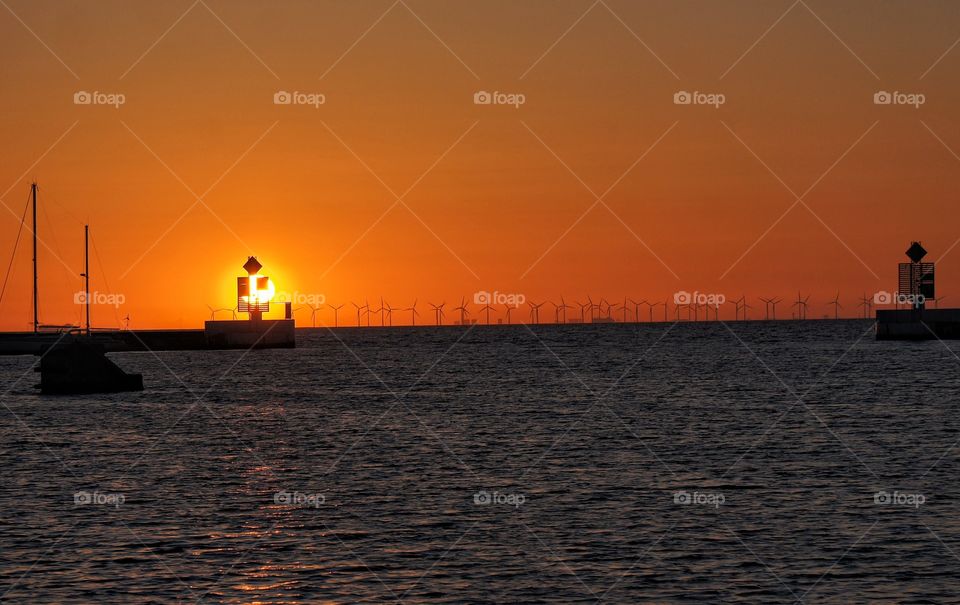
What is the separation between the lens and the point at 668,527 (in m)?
33.2

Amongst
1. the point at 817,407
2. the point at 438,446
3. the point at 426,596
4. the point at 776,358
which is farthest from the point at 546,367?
the point at 426,596

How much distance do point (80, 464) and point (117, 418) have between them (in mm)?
24648

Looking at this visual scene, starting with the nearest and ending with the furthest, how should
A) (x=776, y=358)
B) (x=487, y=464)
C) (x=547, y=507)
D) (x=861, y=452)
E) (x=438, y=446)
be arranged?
(x=547, y=507) → (x=487, y=464) → (x=861, y=452) → (x=438, y=446) → (x=776, y=358)

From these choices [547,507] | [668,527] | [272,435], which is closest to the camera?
[668,527]

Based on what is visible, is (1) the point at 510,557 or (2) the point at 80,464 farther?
(2) the point at 80,464

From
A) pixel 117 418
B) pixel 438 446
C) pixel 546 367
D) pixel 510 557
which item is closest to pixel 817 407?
pixel 438 446

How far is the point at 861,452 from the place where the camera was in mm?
52188

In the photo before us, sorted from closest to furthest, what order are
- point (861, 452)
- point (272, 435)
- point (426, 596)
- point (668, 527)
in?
point (426, 596)
point (668, 527)
point (861, 452)
point (272, 435)

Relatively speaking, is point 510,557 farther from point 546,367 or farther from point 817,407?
point 546,367

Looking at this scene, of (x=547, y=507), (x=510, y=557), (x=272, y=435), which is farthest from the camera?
(x=272, y=435)

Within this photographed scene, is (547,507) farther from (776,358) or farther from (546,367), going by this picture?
(776,358)

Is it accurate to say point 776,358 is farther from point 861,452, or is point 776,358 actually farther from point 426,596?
point 426,596

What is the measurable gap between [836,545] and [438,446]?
28393mm

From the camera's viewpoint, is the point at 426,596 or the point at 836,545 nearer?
the point at 426,596
